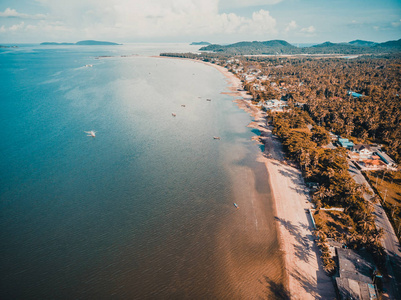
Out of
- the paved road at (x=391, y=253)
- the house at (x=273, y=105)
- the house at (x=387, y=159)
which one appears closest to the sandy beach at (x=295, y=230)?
the paved road at (x=391, y=253)

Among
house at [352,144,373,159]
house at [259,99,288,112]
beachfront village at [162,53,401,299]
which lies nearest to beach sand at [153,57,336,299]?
beachfront village at [162,53,401,299]

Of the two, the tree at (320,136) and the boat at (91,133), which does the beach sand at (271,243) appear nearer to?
the tree at (320,136)

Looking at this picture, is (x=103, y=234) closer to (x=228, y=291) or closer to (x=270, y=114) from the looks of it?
(x=228, y=291)

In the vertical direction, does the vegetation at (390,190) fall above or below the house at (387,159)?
below

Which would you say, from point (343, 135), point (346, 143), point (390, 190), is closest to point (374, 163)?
point (346, 143)

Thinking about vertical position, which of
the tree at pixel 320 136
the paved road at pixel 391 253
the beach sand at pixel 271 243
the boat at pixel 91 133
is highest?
the tree at pixel 320 136

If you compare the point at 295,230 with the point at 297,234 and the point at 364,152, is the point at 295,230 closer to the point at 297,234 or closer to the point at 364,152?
the point at 297,234
